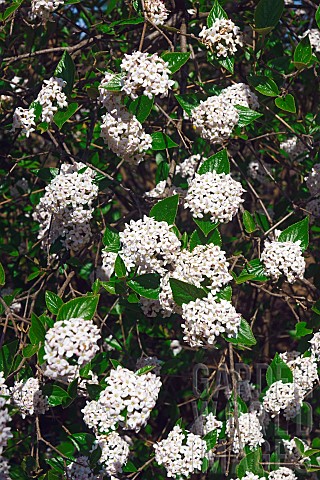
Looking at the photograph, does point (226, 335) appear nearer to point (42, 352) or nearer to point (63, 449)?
point (42, 352)

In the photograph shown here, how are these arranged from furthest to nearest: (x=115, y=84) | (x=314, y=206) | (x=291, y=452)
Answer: (x=314, y=206), (x=291, y=452), (x=115, y=84)

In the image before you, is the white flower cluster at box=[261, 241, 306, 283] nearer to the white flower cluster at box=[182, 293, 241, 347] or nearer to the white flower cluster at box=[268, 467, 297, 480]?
the white flower cluster at box=[182, 293, 241, 347]

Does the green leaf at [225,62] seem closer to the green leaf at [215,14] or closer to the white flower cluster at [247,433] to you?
the green leaf at [215,14]

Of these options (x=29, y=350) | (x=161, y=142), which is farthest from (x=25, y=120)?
(x=29, y=350)

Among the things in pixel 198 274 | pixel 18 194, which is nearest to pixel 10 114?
pixel 18 194

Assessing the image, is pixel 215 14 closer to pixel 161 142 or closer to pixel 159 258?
pixel 161 142
